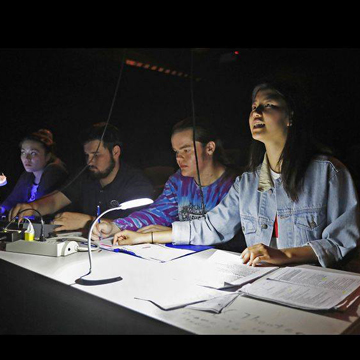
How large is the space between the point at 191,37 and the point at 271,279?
1.29 metres

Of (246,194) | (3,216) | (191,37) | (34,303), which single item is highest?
(191,37)

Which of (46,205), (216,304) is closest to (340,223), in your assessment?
(216,304)

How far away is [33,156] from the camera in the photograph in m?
2.76

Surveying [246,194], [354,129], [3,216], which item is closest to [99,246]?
[246,194]

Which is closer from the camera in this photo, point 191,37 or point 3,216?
point 191,37

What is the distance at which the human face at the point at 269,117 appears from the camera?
183cm

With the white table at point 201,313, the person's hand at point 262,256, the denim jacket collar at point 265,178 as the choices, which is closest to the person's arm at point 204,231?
the denim jacket collar at point 265,178

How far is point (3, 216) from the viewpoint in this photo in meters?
2.77

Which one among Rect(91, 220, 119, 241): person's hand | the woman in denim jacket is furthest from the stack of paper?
Rect(91, 220, 119, 241): person's hand

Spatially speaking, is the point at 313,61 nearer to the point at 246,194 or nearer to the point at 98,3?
the point at 246,194

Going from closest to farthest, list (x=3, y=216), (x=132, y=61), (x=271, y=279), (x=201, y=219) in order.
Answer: (x=271, y=279) < (x=201, y=219) < (x=132, y=61) < (x=3, y=216)

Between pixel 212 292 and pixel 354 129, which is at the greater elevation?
pixel 354 129

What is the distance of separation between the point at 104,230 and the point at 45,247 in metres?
0.59

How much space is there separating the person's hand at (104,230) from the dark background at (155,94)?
0.47 m
